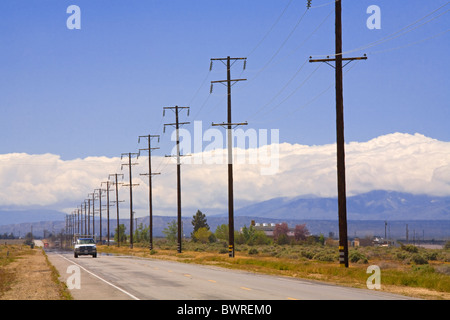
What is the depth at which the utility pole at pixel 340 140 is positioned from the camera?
122 ft

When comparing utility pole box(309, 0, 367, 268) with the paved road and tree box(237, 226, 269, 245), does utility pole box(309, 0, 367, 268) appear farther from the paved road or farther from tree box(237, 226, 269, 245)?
tree box(237, 226, 269, 245)

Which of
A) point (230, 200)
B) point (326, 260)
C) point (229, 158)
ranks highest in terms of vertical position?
point (229, 158)

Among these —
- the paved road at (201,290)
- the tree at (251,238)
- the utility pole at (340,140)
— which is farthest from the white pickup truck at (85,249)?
the tree at (251,238)

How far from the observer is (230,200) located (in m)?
58.9

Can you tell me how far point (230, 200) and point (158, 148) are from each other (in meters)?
36.5

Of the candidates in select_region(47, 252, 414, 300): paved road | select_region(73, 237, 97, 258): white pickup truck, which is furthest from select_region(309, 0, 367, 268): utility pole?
select_region(73, 237, 97, 258): white pickup truck

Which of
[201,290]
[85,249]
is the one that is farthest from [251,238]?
[201,290]

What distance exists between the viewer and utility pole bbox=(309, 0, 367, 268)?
37281 mm


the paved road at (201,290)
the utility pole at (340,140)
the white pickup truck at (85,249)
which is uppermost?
the utility pole at (340,140)

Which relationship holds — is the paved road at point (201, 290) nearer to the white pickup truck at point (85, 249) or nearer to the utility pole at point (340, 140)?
the utility pole at point (340, 140)

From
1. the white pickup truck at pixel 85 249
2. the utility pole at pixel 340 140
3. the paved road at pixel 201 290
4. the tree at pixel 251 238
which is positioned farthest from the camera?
the tree at pixel 251 238

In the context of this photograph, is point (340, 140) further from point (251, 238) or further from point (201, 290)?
point (251, 238)
